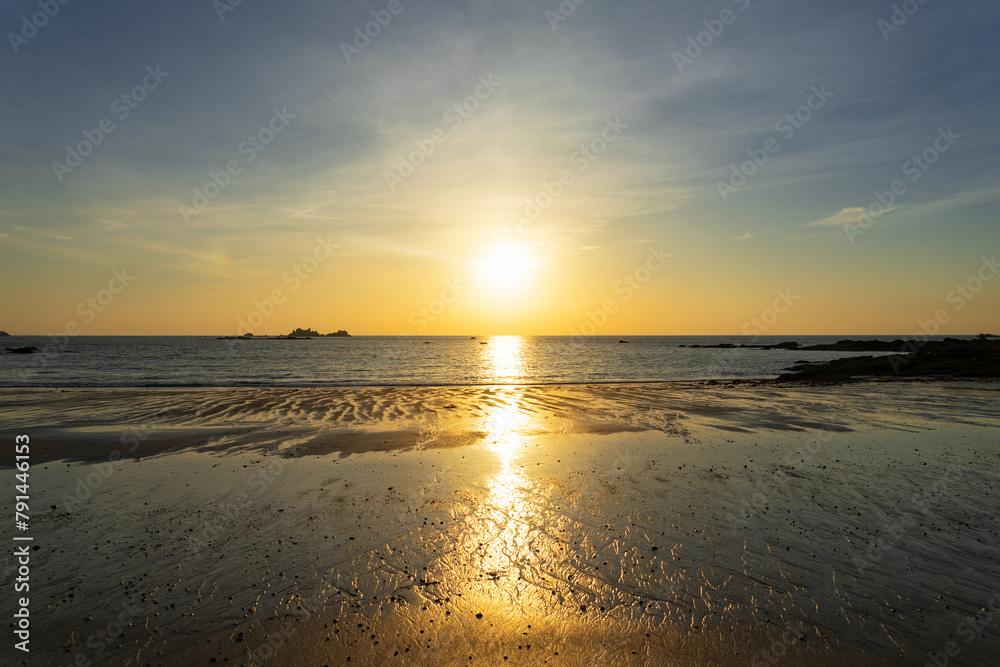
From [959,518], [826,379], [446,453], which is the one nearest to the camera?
[959,518]

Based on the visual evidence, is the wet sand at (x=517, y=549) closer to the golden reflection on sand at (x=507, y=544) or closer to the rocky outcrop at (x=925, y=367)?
the golden reflection on sand at (x=507, y=544)

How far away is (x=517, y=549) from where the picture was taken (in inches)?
301

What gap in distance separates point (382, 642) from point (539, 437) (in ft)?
38.2

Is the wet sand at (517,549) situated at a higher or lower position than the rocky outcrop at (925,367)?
lower

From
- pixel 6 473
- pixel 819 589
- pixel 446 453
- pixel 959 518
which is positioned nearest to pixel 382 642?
pixel 819 589

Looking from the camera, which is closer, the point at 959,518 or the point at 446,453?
the point at 959,518

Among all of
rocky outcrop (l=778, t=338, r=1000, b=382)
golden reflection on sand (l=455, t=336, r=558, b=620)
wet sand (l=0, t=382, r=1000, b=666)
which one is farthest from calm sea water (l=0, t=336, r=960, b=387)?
golden reflection on sand (l=455, t=336, r=558, b=620)

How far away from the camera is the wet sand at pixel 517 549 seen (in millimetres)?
5457

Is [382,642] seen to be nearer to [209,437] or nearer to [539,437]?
[539,437]

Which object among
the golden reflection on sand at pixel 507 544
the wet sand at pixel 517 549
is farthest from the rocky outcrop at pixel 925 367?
the golden reflection on sand at pixel 507 544

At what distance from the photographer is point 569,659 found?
515 cm

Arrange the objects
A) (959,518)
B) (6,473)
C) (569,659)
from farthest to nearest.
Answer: (6,473) → (959,518) → (569,659)

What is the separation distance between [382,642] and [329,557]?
2380 mm

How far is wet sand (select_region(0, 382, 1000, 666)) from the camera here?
17.9 feet
